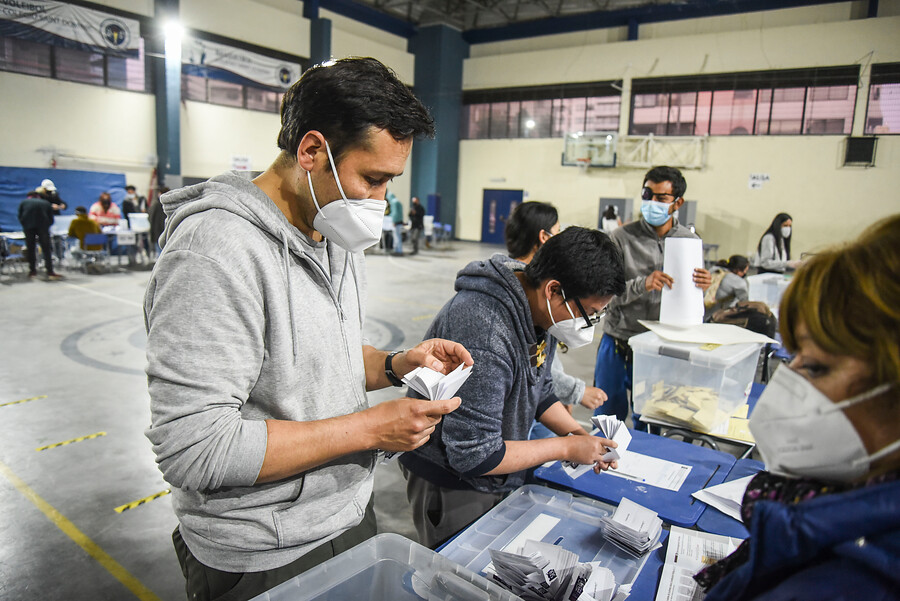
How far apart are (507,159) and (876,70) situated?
1029cm

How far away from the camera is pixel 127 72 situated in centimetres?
1343

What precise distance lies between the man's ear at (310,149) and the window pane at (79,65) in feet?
48.5

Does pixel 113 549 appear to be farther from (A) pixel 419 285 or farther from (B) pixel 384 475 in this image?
(A) pixel 419 285

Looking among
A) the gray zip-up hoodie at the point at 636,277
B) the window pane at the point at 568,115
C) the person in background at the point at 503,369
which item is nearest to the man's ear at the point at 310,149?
the person in background at the point at 503,369

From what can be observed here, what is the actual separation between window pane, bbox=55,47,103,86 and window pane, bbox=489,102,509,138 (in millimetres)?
11839

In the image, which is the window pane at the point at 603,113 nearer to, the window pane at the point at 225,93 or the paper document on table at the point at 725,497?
the window pane at the point at 225,93

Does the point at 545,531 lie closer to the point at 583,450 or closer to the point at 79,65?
the point at 583,450

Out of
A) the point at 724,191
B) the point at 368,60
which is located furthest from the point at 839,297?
the point at 724,191

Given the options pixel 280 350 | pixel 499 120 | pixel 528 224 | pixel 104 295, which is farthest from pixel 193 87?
pixel 280 350

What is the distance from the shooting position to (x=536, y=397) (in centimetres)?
197

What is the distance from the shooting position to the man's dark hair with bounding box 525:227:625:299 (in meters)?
1.77

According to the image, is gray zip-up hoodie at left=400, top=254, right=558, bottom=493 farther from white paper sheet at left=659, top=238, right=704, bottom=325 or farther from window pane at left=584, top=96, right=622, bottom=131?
window pane at left=584, top=96, right=622, bottom=131

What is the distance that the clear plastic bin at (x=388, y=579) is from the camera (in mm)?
1061

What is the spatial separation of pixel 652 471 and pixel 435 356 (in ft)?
3.37
